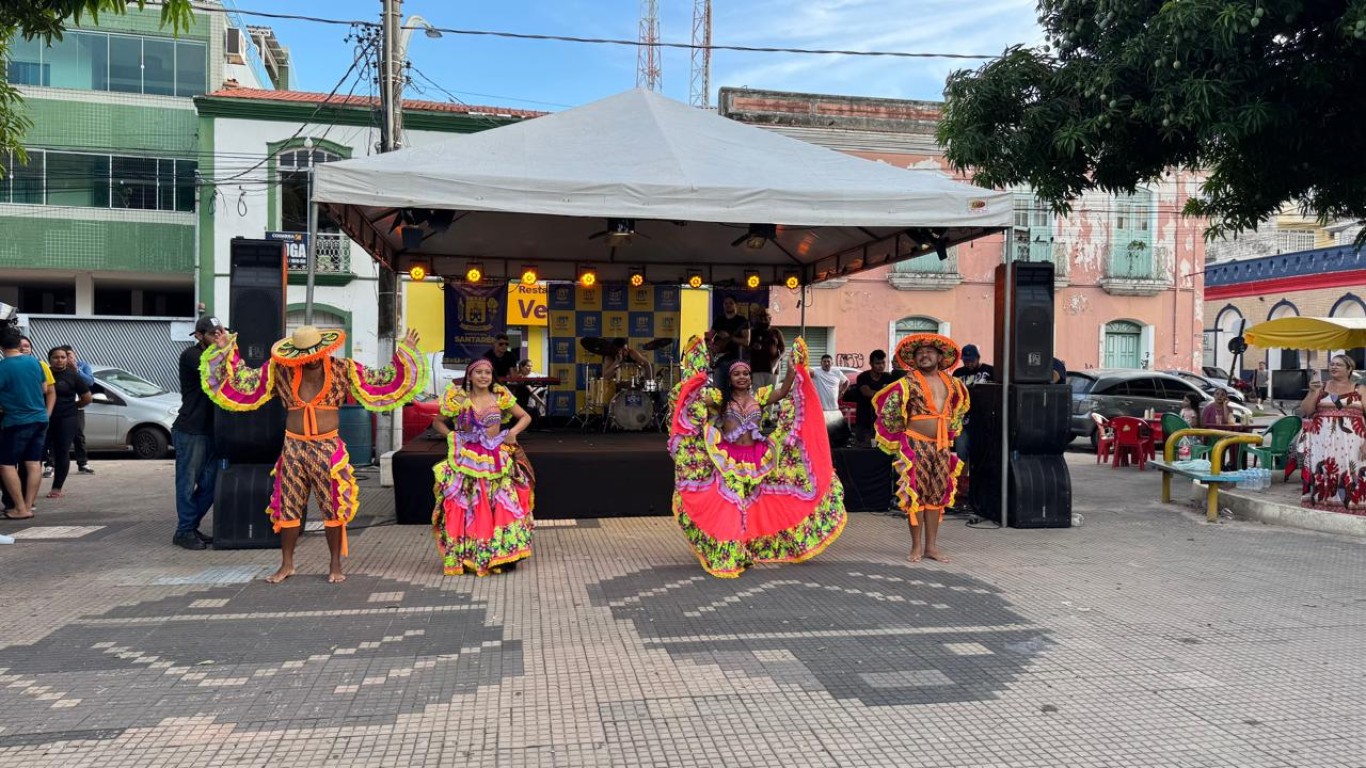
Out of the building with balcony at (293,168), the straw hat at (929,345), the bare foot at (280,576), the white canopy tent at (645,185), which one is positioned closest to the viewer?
the bare foot at (280,576)

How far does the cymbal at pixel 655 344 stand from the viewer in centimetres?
1330

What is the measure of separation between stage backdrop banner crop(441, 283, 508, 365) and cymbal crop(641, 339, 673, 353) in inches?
79.2

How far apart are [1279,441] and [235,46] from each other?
23955mm

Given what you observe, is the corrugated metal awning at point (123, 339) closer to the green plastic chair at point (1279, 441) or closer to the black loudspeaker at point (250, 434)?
the black loudspeaker at point (250, 434)

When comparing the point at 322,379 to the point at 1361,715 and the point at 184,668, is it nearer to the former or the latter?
the point at 184,668

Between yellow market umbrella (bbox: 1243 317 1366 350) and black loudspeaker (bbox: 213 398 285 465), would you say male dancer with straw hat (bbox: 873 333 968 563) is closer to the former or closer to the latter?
black loudspeaker (bbox: 213 398 285 465)

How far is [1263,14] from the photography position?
25.6 feet

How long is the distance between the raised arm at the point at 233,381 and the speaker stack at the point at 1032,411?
239 inches

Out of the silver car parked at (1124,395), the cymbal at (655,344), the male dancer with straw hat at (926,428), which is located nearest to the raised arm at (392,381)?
the male dancer with straw hat at (926,428)

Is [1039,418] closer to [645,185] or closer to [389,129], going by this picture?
[645,185]

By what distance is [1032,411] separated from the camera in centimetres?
843

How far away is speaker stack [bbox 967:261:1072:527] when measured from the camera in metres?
8.43

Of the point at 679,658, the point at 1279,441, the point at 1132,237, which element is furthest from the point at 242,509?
the point at 1132,237

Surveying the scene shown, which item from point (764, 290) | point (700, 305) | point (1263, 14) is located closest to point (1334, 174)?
point (1263, 14)
